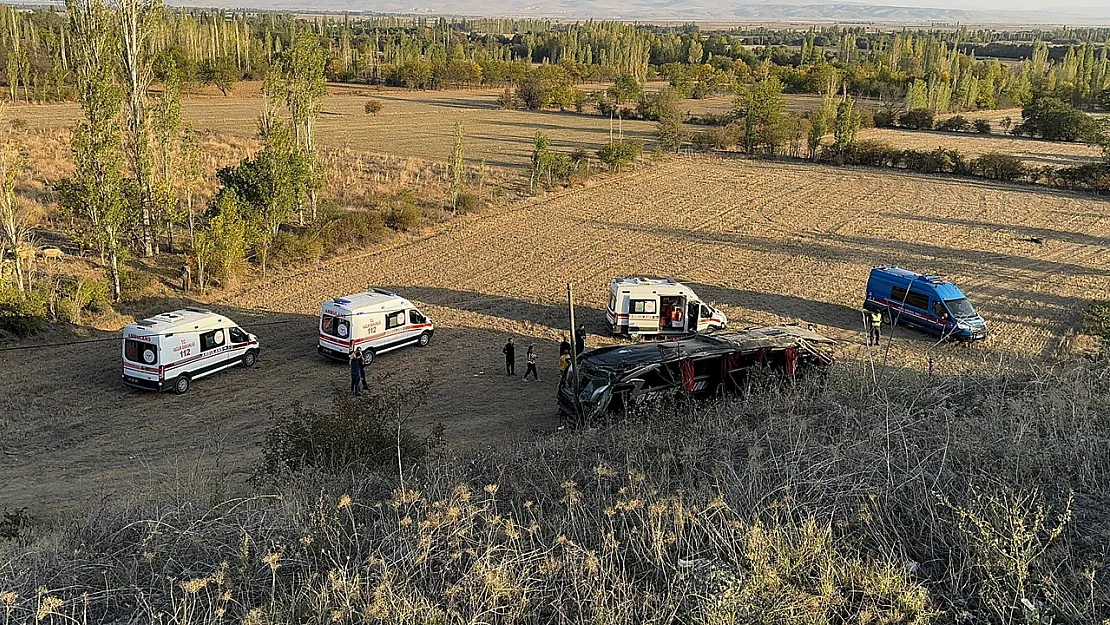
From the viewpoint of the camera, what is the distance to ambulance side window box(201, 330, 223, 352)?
1589cm

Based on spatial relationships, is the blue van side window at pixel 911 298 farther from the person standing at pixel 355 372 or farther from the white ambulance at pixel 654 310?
the person standing at pixel 355 372

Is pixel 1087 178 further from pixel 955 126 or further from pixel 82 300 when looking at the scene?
pixel 82 300

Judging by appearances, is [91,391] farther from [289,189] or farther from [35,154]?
→ [35,154]

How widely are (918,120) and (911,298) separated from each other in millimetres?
44934

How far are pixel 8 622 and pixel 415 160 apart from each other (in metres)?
36.4

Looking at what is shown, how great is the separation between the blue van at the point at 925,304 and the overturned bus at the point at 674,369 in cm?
578

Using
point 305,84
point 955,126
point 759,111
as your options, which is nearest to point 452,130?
point 759,111

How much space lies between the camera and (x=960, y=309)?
18734 millimetres

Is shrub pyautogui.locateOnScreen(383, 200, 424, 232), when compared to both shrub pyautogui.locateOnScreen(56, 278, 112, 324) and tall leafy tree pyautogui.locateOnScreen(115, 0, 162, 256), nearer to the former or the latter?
tall leafy tree pyautogui.locateOnScreen(115, 0, 162, 256)

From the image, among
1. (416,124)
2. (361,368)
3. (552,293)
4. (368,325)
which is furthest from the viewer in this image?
(416,124)

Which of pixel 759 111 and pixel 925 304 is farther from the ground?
pixel 759 111

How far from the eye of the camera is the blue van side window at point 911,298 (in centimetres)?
1936

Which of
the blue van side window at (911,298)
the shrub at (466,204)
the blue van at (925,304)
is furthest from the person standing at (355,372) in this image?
the shrub at (466,204)

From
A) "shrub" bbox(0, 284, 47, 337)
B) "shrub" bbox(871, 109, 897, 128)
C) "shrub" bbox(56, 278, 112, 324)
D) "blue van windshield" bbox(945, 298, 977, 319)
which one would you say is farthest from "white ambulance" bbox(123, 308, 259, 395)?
"shrub" bbox(871, 109, 897, 128)
